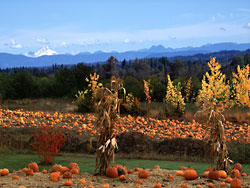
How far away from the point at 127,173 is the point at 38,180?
164 cm

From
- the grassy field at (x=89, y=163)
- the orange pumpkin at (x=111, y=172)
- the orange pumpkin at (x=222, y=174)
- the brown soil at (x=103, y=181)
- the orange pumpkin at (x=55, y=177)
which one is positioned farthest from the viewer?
the grassy field at (x=89, y=163)

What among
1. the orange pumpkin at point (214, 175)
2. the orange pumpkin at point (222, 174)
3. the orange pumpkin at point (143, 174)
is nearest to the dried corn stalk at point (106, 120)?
the orange pumpkin at point (143, 174)

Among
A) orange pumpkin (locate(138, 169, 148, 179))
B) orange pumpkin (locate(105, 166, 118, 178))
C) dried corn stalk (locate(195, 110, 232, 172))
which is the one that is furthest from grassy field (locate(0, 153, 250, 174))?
orange pumpkin (locate(138, 169, 148, 179))

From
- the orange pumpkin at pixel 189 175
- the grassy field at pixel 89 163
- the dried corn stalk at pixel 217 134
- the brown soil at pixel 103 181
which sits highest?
the dried corn stalk at pixel 217 134

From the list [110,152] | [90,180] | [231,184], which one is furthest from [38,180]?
[231,184]

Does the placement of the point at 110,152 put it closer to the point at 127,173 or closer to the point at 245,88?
the point at 127,173

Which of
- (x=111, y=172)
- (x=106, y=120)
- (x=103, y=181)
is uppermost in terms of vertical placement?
(x=106, y=120)

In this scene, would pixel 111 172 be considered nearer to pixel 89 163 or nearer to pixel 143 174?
pixel 143 174

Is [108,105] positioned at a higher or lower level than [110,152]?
higher

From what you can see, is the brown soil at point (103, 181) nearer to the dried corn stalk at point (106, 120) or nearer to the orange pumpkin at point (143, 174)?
the orange pumpkin at point (143, 174)

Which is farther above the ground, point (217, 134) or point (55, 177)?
point (217, 134)

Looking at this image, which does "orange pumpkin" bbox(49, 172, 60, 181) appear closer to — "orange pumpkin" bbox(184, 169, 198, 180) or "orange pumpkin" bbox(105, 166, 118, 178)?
"orange pumpkin" bbox(105, 166, 118, 178)

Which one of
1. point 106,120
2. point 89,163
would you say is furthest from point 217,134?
point 89,163

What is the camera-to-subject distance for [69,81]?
92.9ft
